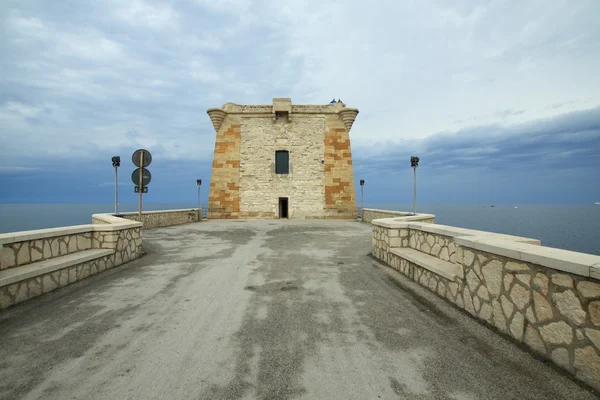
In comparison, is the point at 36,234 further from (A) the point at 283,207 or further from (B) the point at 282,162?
(A) the point at 283,207

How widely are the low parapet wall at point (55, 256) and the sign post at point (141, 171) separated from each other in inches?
83.2

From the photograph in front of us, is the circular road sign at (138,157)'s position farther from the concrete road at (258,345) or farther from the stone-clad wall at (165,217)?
the stone-clad wall at (165,217)

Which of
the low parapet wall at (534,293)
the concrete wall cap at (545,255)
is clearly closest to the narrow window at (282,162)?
the low parapet wall at (534,293)

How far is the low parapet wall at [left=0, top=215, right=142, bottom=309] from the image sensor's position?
439 centimetres

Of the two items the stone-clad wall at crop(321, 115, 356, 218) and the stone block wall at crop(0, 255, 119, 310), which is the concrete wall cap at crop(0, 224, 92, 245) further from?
the stone-clad wall at crop(321, 115, 356, 218)

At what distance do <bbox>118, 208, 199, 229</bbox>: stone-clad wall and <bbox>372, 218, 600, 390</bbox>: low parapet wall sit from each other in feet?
43.3

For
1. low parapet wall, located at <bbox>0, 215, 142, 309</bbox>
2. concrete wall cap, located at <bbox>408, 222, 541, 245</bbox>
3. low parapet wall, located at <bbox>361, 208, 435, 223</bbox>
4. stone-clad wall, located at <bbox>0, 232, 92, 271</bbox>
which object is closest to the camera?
concrete wall cap, located at <bbox>408, 222, 541, 245</bbox>

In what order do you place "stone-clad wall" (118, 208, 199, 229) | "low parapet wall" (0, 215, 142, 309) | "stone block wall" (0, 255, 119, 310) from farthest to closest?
"stone-clad wall" (118, 208, 199, 229) < "low parapet wall" (0, 215, 142, 309) < "stone block wall" (0, 255, 119, 310)

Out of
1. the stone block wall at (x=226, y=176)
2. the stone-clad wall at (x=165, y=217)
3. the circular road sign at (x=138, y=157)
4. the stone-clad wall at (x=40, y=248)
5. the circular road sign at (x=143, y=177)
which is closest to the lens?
the stone-clad wall at (x=40, y=248)

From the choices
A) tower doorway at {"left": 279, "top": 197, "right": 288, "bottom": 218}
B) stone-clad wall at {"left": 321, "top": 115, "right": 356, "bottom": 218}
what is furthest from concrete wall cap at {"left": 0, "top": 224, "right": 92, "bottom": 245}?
stone-clad wall at {"left": 321, "top": 115, "right": 356, "bottom": 218}

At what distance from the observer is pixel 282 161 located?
2180cm

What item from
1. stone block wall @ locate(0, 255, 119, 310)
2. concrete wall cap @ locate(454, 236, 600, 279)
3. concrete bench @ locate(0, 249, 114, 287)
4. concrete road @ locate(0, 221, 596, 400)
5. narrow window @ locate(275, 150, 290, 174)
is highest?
narrow window @ locate(275, 150, 290, 174)

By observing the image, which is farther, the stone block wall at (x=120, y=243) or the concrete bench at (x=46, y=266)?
the stone block wall at (x=120, y=243)

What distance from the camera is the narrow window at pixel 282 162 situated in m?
21.7
